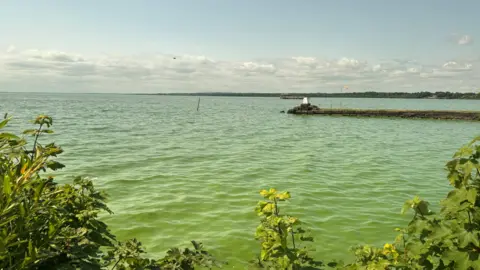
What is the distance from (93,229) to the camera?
3254mm

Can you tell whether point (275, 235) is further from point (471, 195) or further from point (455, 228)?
point (471, 195)

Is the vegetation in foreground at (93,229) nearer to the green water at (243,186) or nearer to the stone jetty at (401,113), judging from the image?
the green water at (243,186)

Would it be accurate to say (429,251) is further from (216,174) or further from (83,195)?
(216,174)

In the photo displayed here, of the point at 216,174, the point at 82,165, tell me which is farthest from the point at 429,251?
the point at 82,165

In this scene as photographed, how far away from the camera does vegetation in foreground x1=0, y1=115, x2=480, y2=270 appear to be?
7.32 ft

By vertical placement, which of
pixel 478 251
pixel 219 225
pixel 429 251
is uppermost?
pixel 478 251

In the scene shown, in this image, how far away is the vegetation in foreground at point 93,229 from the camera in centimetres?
223

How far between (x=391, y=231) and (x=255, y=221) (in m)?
3.33

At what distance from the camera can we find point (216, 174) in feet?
44.8

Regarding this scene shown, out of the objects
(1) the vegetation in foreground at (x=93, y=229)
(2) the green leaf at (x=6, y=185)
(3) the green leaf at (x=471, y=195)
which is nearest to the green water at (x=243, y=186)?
(1) the vegetation in foreground at (x=93, y=229)

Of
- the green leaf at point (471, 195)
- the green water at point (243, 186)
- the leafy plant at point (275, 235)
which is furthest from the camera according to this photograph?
the green water at point (243, 186)

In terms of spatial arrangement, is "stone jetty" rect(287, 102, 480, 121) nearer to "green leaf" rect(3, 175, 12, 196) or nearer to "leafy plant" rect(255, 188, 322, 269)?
"leafy plant" rect(255, 188, 322, 269)

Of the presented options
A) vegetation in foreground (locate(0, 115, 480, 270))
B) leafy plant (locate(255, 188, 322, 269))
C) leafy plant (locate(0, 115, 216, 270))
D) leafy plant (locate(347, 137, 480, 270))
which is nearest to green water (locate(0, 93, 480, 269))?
leafy plant (locate(255, 188, 322, 269))

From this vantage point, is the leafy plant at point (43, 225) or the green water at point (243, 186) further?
the green water at point (243, 186)
